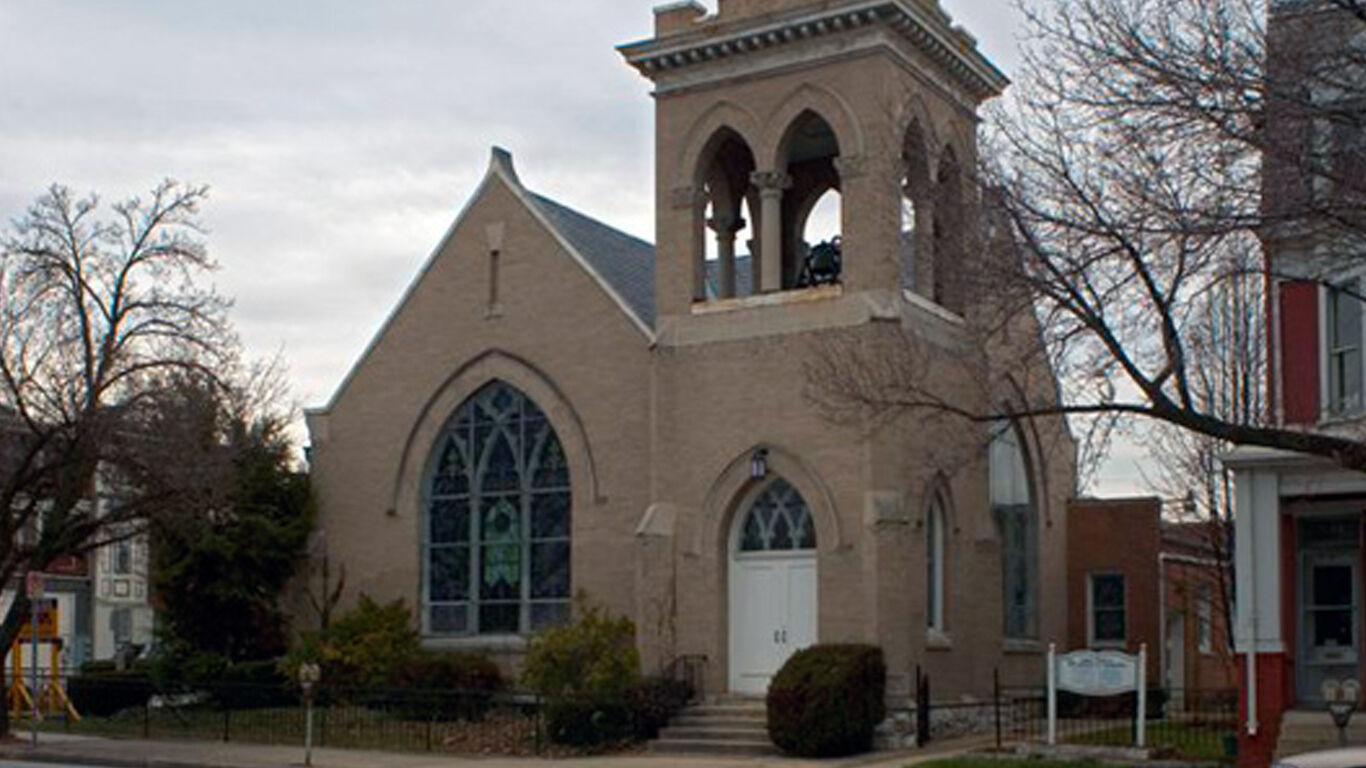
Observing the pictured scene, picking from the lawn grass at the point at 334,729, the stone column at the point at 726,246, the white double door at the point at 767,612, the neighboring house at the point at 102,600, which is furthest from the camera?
the neighboring house at the point at 102,600

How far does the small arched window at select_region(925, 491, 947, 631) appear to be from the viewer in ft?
99.9

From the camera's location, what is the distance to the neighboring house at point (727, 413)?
28938mm

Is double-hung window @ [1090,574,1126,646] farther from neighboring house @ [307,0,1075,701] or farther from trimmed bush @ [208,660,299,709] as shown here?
trimmed bush @ [208,660,299,709]

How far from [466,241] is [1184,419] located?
1868cm

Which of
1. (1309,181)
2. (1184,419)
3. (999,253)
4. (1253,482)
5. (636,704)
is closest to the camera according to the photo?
(1309,181)

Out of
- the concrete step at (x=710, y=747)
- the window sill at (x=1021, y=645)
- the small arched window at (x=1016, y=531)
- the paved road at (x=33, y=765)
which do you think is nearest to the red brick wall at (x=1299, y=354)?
the concrete step at (x=710, y=747)

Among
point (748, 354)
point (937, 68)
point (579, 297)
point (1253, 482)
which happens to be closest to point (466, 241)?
point (579, 297)

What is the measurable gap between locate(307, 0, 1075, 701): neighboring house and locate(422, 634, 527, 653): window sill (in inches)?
2.4

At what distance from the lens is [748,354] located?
2998cm

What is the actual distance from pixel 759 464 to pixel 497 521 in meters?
6.33

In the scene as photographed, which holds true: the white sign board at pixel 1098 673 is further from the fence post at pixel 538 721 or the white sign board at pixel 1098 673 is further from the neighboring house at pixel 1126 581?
the neighboring house at pixel 1126 581

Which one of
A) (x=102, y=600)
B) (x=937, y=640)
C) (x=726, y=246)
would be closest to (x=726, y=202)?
(x=726, y=246)

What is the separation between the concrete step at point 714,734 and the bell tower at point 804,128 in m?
6.38

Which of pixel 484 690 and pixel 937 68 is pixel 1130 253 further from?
pixel 484 690
